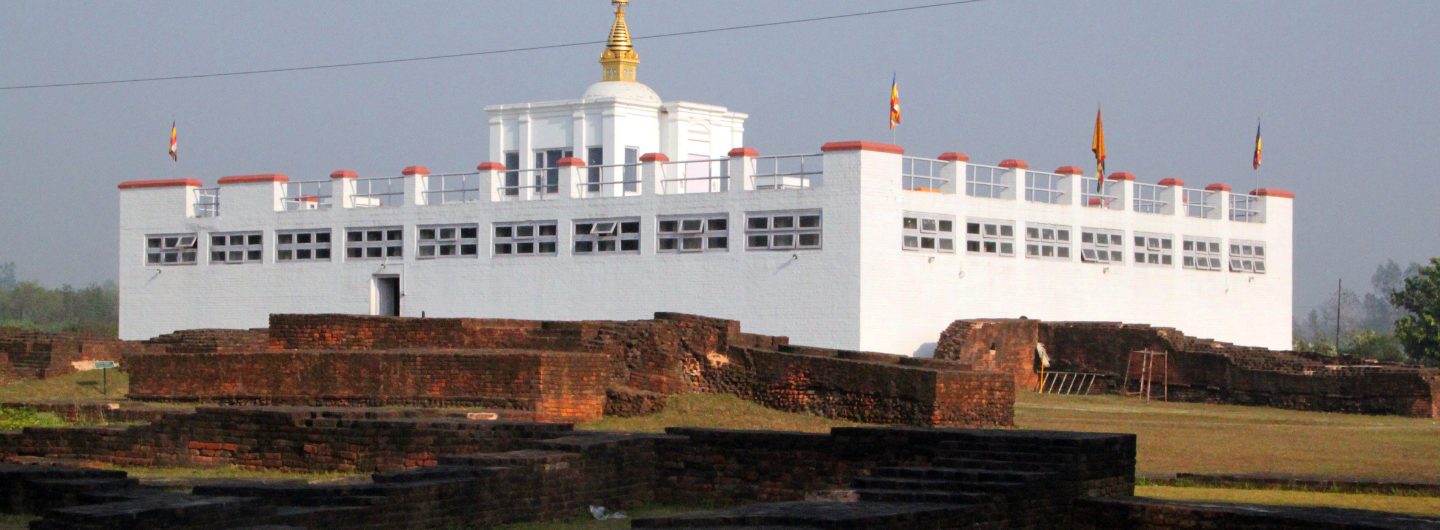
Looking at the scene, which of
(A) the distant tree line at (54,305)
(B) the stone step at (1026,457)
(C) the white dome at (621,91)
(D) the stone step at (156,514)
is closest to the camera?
(D) the stone step at (156,514)

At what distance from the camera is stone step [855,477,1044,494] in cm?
1061

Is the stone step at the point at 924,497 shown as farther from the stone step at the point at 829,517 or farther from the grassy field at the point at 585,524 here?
the grassy field at the point at 585,524

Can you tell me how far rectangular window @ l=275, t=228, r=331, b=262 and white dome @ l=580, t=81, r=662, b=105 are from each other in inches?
323

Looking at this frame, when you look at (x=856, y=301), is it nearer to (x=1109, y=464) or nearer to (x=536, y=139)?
(x=536, y=139)

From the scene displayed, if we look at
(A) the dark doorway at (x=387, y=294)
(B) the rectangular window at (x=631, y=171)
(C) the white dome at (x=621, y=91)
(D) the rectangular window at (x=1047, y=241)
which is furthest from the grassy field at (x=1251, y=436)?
(C) the white dome at (x=621, y=91)

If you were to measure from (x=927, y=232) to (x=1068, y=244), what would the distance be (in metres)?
4.60

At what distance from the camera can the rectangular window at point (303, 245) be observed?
37.5m

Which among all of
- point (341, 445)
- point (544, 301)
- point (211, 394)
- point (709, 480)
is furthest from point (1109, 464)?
point (544, 301)

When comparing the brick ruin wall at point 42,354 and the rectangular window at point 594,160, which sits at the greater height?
the rectangular window at point 594,160

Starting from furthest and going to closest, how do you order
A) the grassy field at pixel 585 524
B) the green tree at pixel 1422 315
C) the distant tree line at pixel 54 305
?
the distant tree line at pixel 54 305
the green tree at pixel 1422 315
the grassy field at pixel 585 524

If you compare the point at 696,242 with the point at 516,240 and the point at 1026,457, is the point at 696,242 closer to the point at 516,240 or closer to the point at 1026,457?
the point at 516,240

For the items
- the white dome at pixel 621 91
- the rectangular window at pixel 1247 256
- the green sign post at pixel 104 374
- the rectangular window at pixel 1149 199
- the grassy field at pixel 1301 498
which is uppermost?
the white dome at pixel 621 91

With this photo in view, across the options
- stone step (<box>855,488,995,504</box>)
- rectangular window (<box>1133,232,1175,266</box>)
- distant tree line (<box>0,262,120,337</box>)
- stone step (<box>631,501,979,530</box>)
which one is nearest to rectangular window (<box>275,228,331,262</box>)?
rectangular window (<box>1133,232,1175,266</box>)

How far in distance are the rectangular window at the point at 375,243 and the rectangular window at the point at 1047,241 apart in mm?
14242
